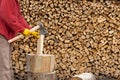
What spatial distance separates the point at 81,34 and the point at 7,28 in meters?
1.63

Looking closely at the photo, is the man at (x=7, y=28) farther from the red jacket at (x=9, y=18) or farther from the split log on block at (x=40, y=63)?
the split log on block at (x=40, y=63)

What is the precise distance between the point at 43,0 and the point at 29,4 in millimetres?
211

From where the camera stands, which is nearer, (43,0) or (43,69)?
(43,69)

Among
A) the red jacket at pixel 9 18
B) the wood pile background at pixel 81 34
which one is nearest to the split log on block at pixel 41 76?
the red jacket at pixel 9 18

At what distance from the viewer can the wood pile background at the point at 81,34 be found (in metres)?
4.73

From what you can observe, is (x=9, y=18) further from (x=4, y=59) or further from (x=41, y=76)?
(x=41, y=76)

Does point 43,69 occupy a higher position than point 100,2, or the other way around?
point 100,2

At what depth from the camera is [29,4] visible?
488 cm

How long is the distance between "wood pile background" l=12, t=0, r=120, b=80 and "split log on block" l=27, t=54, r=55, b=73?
120 cm

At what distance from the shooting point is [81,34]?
475 cm

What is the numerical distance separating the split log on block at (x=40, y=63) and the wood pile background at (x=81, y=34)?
120 cm

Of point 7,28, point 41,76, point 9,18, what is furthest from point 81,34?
Answer: point 9,18

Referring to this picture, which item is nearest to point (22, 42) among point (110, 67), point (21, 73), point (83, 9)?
point (21, 73)

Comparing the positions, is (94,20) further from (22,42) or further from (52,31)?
(22,42)
